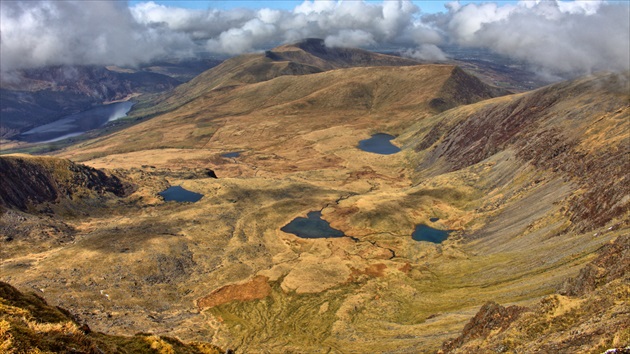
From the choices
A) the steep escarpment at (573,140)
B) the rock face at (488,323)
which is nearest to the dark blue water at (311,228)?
the steep escarpment at (573,140)

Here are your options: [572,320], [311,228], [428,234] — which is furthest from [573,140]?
[572,320]

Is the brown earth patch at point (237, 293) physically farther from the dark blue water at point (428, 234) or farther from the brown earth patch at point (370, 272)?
the dark blue water at point (428, 234)

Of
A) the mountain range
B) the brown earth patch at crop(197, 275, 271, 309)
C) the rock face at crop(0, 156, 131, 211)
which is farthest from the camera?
the rock face at crop(0, 156, 131, 211)

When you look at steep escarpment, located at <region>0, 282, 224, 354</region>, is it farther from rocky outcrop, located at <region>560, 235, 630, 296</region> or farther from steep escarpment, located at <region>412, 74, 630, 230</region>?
steep escarpment, located at <region>412, 74, 630, 230</region>

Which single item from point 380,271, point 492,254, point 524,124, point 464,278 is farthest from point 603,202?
point 524,124

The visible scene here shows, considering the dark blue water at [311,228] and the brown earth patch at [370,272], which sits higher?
the dark blue water at [311,228]

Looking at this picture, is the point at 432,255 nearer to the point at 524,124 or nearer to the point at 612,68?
the point at 524,124

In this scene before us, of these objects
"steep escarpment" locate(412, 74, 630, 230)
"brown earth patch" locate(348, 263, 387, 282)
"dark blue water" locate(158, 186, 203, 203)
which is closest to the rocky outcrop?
"steep escarpment" locate(412, 74, 630, 230)

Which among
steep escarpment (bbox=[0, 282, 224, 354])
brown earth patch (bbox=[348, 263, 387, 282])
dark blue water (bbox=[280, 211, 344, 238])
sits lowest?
brown earth patch (bbox=[348, 263, 387, 282])
